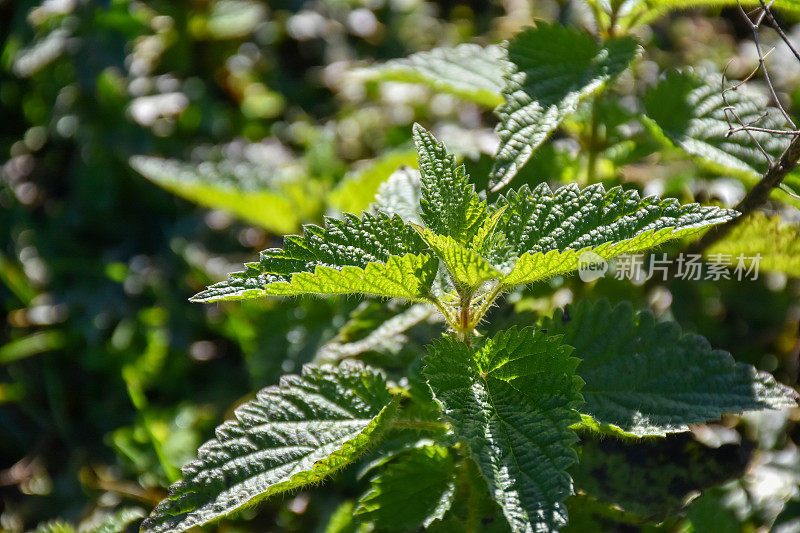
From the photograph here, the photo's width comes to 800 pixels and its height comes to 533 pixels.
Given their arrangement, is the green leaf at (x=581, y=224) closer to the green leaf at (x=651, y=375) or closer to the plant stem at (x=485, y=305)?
the plant stem at (x=485, y=305)

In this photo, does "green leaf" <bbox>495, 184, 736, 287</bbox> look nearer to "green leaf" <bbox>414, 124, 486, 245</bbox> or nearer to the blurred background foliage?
"green leaf" <bbox>414, 124, 486, 245</bbox>

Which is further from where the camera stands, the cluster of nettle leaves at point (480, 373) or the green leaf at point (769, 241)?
the green leaf at point (769, 241)

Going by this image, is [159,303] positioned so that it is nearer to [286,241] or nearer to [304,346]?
[304,346]

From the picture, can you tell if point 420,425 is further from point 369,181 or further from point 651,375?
point 369,181

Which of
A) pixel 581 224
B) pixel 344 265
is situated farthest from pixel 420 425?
pixel 581 224

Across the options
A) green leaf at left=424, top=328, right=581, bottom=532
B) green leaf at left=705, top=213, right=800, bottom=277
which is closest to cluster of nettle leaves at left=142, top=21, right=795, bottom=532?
green leaf at left=424, top=328, right=581, bottom=532

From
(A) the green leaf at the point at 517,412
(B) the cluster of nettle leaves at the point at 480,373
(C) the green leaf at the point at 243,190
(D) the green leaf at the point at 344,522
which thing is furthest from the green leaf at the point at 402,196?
(D) the green leaf at the point at 344,522
